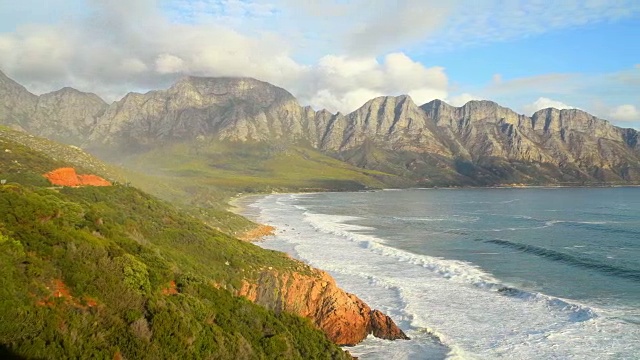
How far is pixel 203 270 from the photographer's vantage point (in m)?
25.8

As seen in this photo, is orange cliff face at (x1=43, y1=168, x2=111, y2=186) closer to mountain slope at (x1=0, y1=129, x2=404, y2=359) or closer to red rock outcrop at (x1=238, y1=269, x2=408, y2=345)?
mountain slope at (x1=0, y1=129, x2=404, y2=359)

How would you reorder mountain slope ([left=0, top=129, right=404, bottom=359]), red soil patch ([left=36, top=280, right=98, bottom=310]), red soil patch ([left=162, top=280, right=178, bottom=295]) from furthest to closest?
red soil patch ([left=162, top=280, right=178, bottom=295])
red soil patch ([left=36, top=280, right=98, bottom=310])
mountain slope ([left=0, top=129, right=404, bottom=359])

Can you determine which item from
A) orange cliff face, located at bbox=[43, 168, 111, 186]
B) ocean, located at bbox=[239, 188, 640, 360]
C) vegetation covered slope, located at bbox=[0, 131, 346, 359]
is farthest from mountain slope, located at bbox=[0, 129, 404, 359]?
orange cliff face, located at bbox=[43, 168, 111, 186]

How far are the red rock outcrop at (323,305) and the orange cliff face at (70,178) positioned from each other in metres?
26.1

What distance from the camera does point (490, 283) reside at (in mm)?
40531

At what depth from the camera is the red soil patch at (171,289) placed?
18125 mm

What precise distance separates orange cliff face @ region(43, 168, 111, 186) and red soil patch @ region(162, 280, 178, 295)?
2920cm

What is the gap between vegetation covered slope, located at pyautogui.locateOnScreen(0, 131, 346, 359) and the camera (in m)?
12.5

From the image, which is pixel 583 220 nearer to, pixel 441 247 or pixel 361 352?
pixel 441 247

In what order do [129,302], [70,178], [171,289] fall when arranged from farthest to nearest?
1. [70,178]
2. [171,289]
3. [129,302]

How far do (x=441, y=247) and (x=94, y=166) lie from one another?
5686 cm

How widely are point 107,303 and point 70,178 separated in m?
34.7

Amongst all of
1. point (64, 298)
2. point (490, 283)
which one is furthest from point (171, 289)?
point (490, 283)

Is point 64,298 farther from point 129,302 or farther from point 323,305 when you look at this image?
point 323,305
